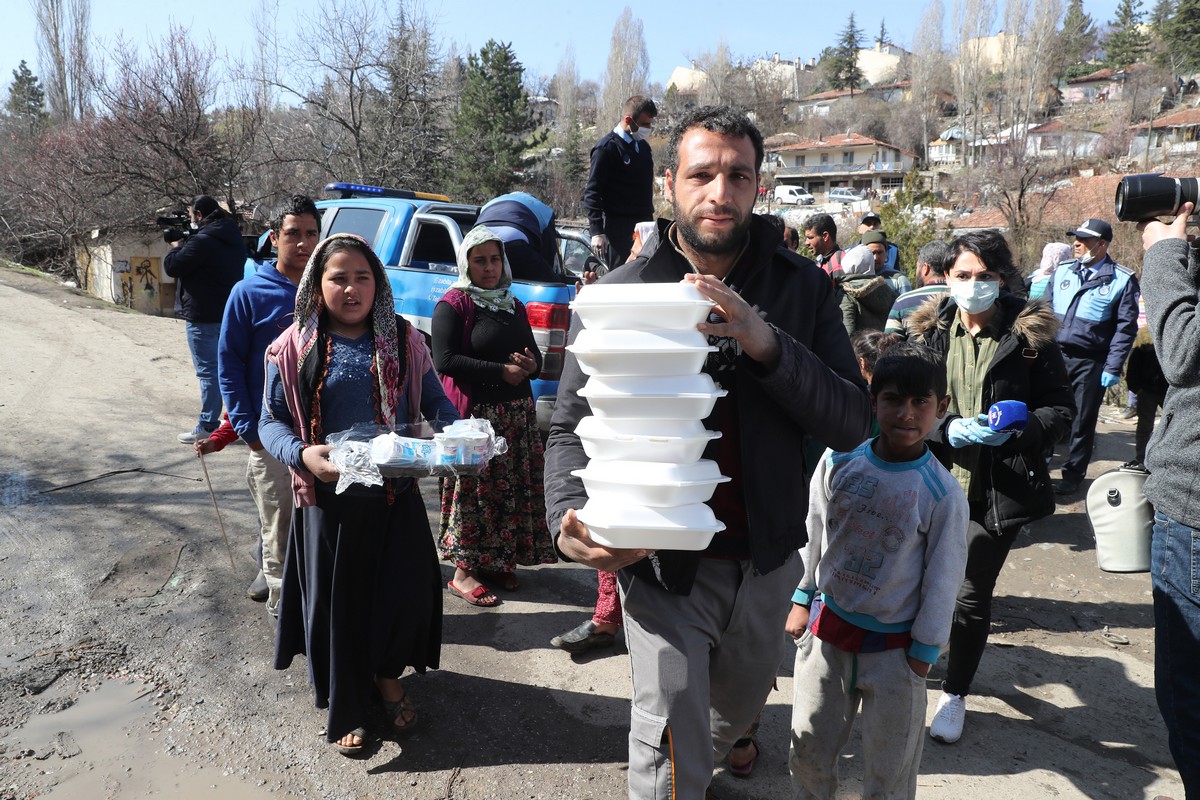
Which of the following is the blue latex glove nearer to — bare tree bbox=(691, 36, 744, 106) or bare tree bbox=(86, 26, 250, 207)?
bare tree bbox=(86, 26, 250, 207)

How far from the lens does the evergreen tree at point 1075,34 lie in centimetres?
5944

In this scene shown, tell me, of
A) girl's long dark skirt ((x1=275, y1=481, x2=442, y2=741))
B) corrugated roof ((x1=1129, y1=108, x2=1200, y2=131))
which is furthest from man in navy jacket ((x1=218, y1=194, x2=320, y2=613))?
corrugated roof ((x1=1129, y1=108, x2=1200, y2=131))

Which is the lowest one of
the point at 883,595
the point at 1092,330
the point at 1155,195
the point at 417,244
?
the point at 883,595

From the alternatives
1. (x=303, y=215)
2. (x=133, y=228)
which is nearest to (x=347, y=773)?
(x=303, y=215)

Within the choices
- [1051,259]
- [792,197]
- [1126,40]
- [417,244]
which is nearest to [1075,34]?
[1126,40]

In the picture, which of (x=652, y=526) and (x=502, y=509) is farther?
(x=502, y=509)

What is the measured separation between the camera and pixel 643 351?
1.55m

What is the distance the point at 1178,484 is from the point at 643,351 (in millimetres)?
1838

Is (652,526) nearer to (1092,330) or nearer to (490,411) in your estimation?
(490,411)

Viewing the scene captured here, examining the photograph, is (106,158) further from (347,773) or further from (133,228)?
(347,773)

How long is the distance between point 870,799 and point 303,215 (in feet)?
11.7

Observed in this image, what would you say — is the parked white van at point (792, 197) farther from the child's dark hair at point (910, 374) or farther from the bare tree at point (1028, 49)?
the child's dark hair at point (910, 374)

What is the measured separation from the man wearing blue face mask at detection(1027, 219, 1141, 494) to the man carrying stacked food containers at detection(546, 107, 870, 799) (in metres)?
5.31

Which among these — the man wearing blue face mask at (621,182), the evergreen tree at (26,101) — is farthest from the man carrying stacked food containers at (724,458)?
the evergreen tree at (26,101)
